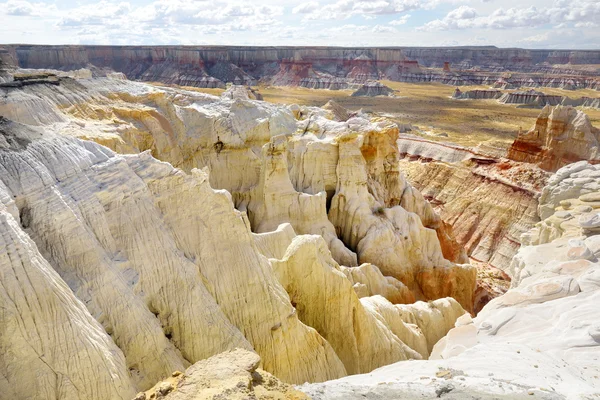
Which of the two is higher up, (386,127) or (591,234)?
(386,127)

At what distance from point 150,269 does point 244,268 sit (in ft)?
6.41

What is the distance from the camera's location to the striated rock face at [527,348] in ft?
21.9

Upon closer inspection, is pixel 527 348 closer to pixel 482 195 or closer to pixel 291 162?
pixel 291 162

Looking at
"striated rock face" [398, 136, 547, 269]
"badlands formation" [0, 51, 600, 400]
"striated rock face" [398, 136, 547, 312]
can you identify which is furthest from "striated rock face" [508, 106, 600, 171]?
"badlands formation" [0, 51, 600, 400]

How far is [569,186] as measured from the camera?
2064 cm

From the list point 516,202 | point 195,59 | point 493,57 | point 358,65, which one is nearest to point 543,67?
point 493,57

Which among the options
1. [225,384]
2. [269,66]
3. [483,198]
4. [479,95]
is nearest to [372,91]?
[479,95]

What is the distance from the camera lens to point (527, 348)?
27.5 feet

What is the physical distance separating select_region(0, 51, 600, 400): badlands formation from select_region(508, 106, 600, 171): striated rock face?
15.0m

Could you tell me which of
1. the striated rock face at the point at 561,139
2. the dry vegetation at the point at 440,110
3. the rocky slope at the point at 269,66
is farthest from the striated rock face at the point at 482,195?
the rocky slope at the point at 269,66

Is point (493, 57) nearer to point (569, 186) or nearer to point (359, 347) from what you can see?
point (569, 186)

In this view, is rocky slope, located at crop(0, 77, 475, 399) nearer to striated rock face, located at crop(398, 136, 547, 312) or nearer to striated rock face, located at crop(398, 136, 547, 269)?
striated rock face, located at crop(398, 136, 547, 312)

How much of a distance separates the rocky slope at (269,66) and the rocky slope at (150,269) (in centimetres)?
9221

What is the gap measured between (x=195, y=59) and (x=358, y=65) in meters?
47.5
